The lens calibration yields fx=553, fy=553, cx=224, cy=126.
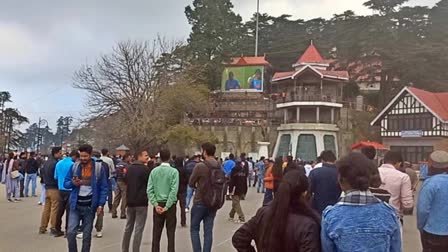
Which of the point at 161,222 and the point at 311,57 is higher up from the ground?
the point at 311,57

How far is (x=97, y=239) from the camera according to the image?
10.6m

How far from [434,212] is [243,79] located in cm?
5332

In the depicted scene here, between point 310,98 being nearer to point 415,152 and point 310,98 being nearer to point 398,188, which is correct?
point 415,152

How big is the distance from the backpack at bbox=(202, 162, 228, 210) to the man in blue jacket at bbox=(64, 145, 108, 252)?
1.45 m

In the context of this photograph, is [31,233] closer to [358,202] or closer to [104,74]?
[358,202]

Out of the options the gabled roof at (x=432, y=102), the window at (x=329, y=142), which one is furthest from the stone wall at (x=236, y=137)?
the gabled roof at (x=432, y=102)

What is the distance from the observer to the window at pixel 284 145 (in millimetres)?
51122

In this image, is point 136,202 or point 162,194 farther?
point 136,202

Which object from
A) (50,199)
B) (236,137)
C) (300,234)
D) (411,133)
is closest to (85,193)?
(50,199)

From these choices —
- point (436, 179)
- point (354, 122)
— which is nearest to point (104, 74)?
point (354, 122)

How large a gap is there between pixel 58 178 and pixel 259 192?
16231 millimetres

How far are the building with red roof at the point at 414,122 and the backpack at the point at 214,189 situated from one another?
120 ft

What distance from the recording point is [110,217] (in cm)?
1425

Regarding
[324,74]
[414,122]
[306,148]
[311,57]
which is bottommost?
[306,148]
